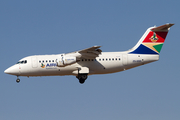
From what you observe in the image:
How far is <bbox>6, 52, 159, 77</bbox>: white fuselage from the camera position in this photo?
26.8m

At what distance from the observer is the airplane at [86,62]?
87.4 feet

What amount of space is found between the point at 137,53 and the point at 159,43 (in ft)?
8.45

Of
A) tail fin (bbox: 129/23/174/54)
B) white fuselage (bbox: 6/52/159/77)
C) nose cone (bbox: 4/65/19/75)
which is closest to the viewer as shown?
white fuselage (bbox: 6/52/159/77)

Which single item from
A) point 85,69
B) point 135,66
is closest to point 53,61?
point 85,69

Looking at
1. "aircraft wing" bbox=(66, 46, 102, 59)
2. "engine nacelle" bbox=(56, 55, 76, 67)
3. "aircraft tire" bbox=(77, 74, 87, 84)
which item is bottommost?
"aircraft tire" bbox=(77, 74, 87, 84)

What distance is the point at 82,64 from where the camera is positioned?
88.0 ft

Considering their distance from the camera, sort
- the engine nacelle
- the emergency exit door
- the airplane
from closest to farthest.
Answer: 1. the engine nacelle
2. the airplane
3. the emergency exit door

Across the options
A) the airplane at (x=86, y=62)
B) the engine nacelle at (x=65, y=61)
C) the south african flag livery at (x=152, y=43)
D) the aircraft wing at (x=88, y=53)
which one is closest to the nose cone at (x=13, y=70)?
the airplane at (x=86, y=62)

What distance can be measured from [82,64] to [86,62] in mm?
434

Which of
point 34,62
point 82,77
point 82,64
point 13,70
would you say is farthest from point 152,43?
point 13,70

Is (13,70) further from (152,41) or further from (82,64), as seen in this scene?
(152,41)

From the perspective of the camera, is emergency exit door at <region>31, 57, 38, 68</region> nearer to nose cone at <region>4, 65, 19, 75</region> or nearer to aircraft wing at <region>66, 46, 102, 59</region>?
nose cone at <region>4, 65, 19, 75</region>

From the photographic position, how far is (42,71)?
26.8 m

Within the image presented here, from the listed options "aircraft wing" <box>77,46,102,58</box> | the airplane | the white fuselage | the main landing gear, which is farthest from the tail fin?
the main landing gear
